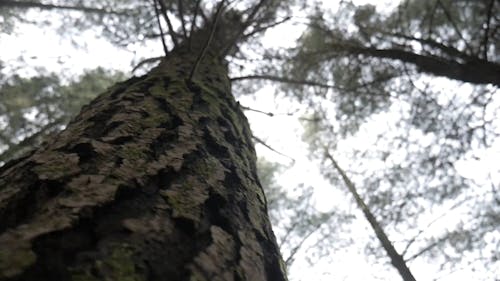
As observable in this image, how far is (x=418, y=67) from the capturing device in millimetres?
5199

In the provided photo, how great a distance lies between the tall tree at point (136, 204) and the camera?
0.67 metres

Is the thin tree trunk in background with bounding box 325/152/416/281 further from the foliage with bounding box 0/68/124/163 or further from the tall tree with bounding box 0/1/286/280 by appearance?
the tall tree with bounding box 0/1/286/280

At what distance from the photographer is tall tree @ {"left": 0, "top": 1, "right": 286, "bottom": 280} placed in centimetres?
67

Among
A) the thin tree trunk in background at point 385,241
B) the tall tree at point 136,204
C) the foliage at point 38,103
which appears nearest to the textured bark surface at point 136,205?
the tall tree at point 136,204

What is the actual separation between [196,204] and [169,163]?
174mm

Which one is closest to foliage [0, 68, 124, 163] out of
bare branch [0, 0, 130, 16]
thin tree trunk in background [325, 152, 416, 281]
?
bare branch [0, 0, 130, 16]

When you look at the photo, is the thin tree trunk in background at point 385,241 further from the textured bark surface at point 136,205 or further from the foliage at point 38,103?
the textured bark surface at point 136,205

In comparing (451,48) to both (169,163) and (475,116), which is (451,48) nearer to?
(475,116)

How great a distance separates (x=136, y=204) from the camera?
855 millimetres

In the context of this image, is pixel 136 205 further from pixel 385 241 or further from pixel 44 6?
pixel 385 241

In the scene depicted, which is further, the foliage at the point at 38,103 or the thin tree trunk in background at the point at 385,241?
the thin tree trunk in background at the point at 385,241

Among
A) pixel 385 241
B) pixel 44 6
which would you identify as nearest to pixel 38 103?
pixel 44 6

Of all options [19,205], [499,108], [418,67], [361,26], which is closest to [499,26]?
[418,67]

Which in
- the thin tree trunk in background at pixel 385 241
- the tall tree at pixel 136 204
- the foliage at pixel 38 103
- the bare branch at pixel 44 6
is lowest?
the tall tree at pixel 136 204
